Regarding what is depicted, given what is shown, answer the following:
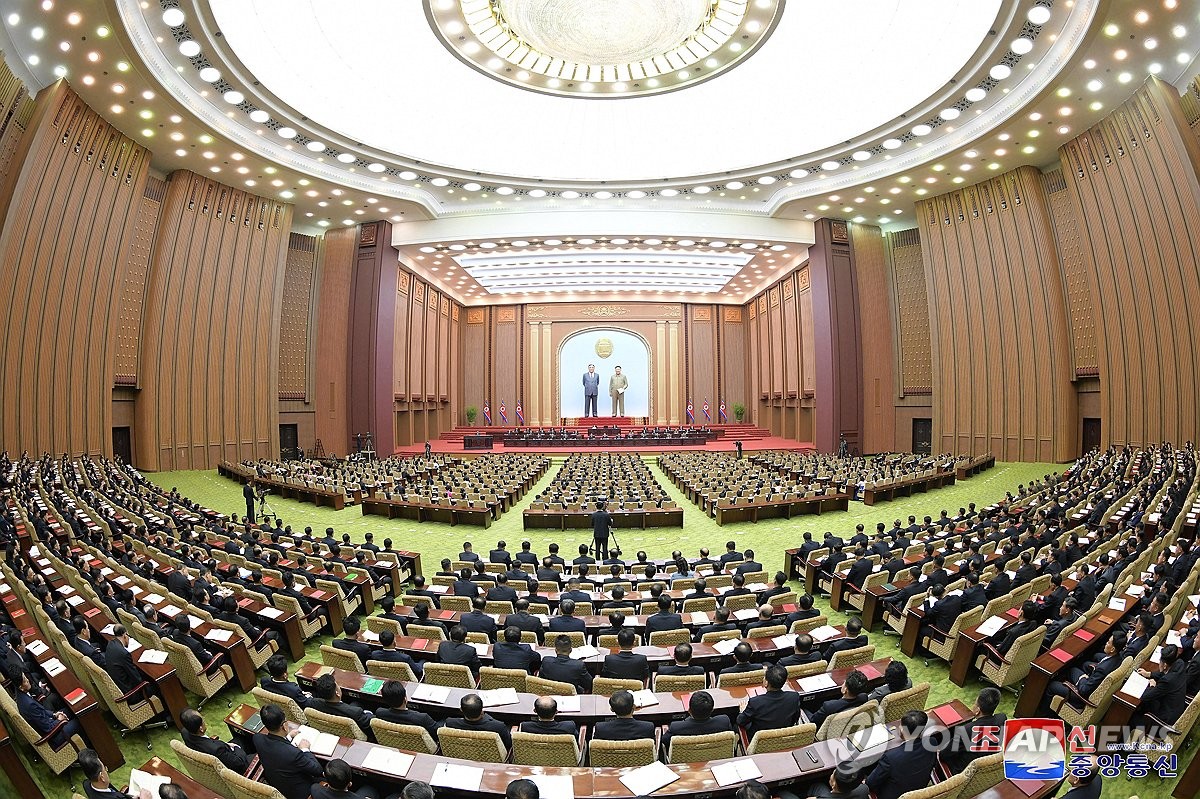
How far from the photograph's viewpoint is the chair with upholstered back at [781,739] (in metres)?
3.94

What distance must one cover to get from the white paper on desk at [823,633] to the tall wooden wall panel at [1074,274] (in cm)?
1866

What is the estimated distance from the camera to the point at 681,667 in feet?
17.8

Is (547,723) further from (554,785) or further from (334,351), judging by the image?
(334,351)

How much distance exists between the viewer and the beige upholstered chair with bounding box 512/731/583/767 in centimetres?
389

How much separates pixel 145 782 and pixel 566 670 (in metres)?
2.79

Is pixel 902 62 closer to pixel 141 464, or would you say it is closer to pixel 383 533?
pixel 383 533

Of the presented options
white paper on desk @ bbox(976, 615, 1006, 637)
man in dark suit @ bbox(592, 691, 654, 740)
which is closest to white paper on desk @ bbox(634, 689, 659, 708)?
man in dark suit @ bbox(592, 691, 654, 740)

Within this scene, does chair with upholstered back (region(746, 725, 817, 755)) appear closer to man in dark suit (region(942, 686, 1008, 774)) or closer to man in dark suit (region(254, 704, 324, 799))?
man in dark suit (region(942, 686, 1008, 774))

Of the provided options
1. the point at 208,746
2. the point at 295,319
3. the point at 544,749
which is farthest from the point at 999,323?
the point at 295,319

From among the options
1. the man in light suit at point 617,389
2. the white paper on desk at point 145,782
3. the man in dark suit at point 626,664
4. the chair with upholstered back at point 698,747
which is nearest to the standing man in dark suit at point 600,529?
the man in dark suit at point 626,664

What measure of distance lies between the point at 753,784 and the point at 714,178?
22.9 m

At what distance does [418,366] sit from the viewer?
31594 mm

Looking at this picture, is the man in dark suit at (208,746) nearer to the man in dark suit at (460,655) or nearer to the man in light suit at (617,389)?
the man in dark suit at (460,655)

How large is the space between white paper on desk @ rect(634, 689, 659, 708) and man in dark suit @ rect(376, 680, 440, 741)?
1.40m
